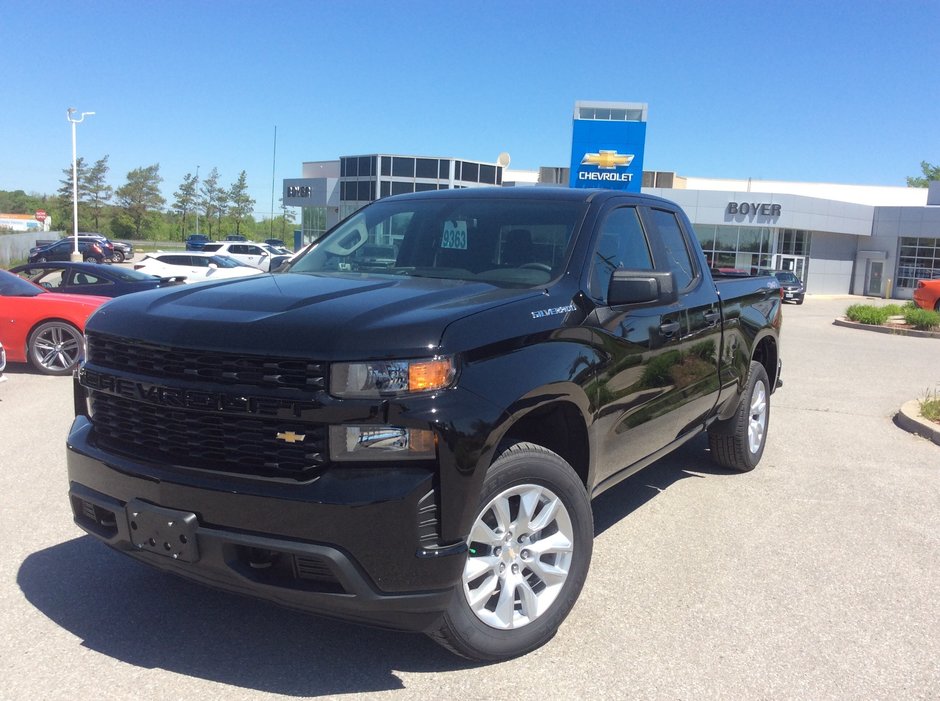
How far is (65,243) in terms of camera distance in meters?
48.5

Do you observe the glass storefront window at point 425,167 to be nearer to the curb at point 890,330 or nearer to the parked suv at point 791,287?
the parked suv at point 791,287

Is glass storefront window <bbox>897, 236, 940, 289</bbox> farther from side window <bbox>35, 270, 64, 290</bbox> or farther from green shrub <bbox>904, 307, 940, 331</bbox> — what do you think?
side window <bbox>35, 270, 64, 290</bbox>

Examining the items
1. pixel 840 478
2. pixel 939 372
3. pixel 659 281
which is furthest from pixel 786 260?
pixel 659 281

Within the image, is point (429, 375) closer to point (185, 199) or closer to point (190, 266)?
point (190, 266)

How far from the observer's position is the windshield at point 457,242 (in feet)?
13.2

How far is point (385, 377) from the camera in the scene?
285 cm

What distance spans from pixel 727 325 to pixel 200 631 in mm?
3781

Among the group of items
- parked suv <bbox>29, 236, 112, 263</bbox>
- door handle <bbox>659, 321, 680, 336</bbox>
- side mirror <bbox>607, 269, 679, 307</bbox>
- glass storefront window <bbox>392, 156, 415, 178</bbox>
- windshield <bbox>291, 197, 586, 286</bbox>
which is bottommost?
parked suv <bbox>29, 236, 112, 263</bbox>

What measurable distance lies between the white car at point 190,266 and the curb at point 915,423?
59.9 ft

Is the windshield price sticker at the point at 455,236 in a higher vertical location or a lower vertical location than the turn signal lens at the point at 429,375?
higher

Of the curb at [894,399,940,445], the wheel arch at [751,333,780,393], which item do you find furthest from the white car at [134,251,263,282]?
the wheel arch at [751,333,780,393]

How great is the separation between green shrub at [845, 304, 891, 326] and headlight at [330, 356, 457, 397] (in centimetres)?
2336

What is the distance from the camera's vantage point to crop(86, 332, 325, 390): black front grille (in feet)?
9.35

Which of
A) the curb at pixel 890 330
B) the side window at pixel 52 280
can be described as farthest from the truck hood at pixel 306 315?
the curb at pixel 890 330
